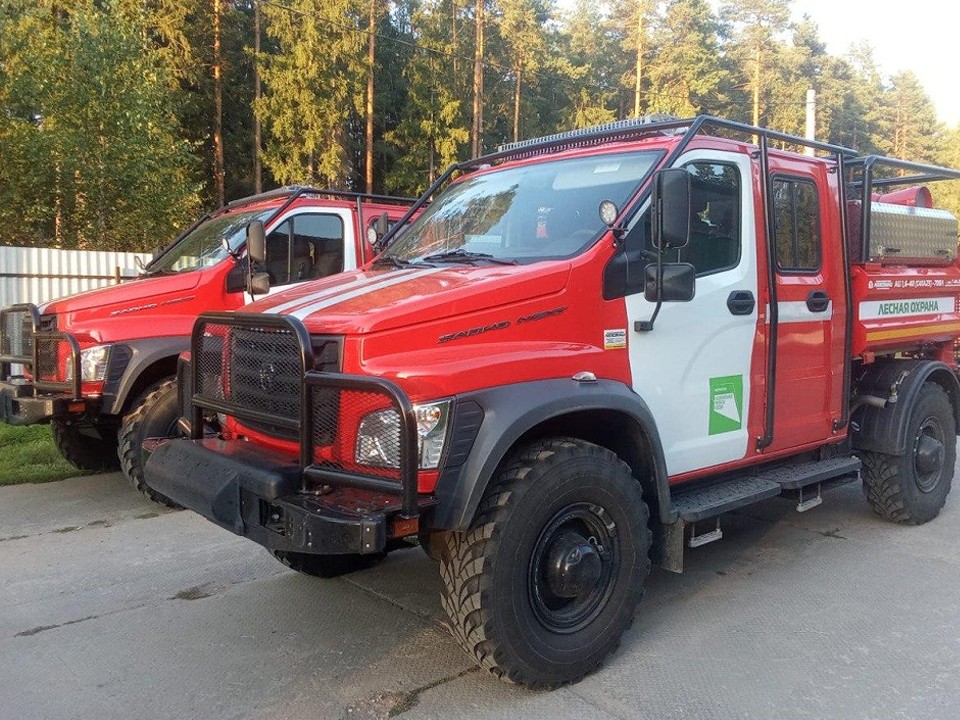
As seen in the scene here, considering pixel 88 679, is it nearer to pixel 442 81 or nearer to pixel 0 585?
pixel 0 585

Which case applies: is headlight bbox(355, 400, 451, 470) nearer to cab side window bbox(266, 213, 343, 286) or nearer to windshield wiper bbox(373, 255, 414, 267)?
windshield wiper bbox(373, 255, 414, 267)

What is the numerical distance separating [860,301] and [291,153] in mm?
24676

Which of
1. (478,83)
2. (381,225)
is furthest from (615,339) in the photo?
(478,83)

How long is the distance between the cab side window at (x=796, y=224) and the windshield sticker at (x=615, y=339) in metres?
1.37

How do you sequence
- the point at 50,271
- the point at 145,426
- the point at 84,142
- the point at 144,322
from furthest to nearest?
the point at 84,142
the point at 50,271
the point at 144,322
the point at 145,426

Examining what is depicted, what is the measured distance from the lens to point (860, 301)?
17.0ft

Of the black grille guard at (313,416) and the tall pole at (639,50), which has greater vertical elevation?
the tall pole at (639,50)

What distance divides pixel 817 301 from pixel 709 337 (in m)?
1.08

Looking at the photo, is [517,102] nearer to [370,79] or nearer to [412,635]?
[370,79]

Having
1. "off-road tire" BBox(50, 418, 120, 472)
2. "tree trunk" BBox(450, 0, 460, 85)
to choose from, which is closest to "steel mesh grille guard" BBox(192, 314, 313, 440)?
"off-road tire" BBox(50, 418, 120, 472)

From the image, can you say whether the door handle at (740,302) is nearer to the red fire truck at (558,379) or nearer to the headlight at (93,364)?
the red fire truck at (558,379)

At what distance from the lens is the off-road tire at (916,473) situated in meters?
5.65

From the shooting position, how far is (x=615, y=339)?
3.76 m

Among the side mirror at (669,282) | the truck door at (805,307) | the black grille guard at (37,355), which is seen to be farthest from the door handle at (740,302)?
the black grille guard at (37,355)
